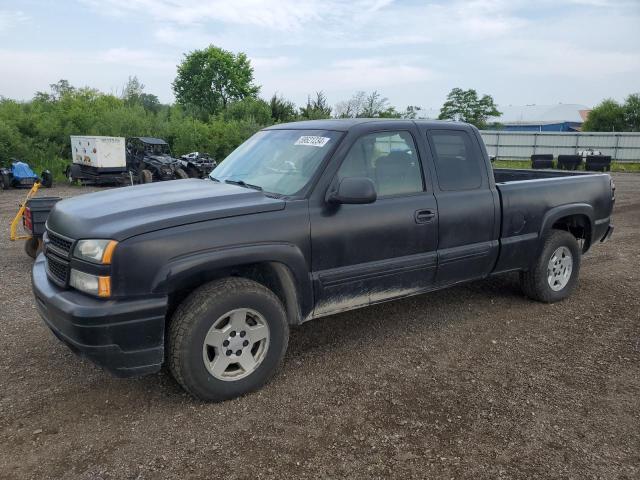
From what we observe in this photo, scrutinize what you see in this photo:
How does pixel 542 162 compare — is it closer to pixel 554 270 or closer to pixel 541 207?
pixel 554 270

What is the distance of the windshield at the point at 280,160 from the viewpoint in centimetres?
377

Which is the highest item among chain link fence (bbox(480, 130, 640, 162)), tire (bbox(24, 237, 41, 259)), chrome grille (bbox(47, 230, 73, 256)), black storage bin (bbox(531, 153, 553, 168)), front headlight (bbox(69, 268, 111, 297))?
chain link fence (bbox(480, 130, 640, 162))

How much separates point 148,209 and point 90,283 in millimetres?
579

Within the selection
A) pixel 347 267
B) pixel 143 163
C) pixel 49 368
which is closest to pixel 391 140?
pixel 347 267

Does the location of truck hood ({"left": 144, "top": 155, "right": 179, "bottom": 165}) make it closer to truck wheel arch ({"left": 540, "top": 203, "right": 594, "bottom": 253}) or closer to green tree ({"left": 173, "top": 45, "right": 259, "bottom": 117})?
truck wheel arch ({"left": 540, "top": 203, "right": 594, "bottom": 253})

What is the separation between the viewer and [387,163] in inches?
160

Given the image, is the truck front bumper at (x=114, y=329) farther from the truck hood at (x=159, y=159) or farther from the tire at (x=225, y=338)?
the truck hood at (x=159, y=159)

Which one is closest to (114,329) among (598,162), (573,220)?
(573,220)

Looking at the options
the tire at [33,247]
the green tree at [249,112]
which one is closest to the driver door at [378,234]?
the tire at [33,247]

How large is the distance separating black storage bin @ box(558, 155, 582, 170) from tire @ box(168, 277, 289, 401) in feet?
88.8

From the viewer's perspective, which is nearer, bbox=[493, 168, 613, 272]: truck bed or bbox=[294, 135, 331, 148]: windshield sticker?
bbox=[294, 135, 331, 148]: windshield sticker

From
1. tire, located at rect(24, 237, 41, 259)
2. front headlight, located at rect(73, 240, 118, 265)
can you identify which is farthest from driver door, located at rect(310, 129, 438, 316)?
tire, located at rect(24, 237, 41, 259)

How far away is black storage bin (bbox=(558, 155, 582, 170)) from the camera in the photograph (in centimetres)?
2680

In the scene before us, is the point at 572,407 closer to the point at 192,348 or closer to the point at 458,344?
the point at 458,344
